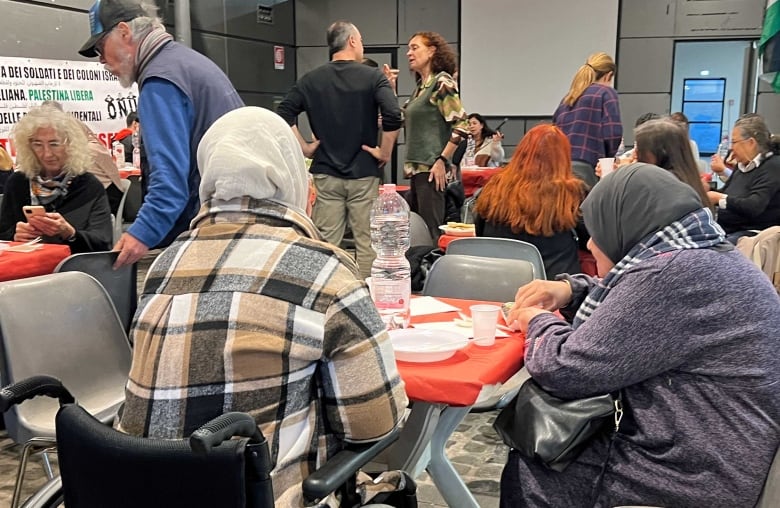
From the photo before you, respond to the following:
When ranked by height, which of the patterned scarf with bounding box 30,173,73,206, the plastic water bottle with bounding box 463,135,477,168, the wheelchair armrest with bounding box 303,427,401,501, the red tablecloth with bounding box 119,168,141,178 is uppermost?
the patterned scarf with bounding box 30,173,73,206

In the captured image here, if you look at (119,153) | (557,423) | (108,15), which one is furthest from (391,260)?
(119,153)

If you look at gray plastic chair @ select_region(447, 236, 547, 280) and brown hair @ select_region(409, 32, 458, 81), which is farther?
brown hair @ select_region(409, 32, 458, 81)

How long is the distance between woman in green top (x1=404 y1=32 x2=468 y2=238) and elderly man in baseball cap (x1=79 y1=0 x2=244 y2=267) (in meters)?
2.26

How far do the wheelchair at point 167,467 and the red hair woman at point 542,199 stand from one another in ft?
6.17

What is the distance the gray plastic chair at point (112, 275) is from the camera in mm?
2410

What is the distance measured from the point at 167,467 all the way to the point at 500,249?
6.49 ft

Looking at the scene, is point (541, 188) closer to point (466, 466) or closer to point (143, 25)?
point (466, 466)

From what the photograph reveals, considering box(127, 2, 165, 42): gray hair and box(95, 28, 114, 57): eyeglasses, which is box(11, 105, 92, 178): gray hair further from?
box(127, 2, 165, 42): gray hair

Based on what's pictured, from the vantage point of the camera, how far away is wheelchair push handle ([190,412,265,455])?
0.94 meters

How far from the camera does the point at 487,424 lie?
323cm

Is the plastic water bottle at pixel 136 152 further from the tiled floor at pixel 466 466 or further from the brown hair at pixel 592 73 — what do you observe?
the brown hair at pixel 592 73

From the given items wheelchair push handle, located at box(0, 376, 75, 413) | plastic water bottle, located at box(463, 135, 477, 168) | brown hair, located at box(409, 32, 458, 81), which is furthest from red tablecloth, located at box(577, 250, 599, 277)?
plastic water bottle, located at box(463, 135, 477, 168)

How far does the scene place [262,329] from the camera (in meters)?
1.17

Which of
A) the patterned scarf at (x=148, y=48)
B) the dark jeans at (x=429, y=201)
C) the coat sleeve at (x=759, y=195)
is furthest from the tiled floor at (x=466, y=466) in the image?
the coat sleeve at (x=759, y=195)
